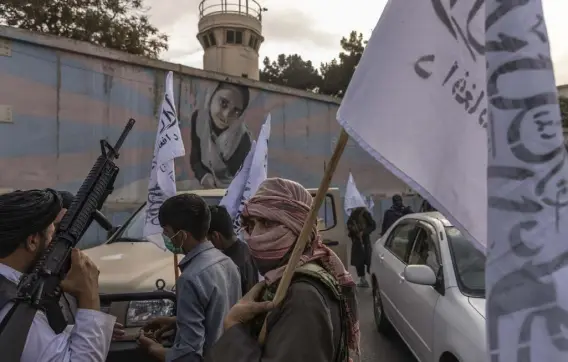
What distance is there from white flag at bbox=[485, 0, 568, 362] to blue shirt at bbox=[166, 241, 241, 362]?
1.52 metres

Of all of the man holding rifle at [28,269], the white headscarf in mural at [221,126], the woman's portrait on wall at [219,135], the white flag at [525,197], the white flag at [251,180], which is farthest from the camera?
the white headscarf in mural at [221,126]

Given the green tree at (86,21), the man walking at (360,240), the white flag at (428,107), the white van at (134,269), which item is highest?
the green tree at (86,21)

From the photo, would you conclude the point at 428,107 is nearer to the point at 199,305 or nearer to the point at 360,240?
the point at 199,305

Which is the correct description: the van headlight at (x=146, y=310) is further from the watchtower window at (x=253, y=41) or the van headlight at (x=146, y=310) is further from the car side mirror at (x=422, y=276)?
the watchtower window at (x=253, y=41)

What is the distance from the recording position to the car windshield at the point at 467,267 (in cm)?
358

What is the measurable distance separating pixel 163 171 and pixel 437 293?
2.46 meters

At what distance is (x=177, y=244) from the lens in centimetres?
272

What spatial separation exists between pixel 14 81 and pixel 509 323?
32.7 feet

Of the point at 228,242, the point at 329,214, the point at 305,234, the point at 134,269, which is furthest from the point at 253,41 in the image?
the point at 305,234

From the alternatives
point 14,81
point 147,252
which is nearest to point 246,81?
point 14,81

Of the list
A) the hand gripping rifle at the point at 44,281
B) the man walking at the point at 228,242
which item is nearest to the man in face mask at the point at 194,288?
the hand gripping rifle at the point at 44,281

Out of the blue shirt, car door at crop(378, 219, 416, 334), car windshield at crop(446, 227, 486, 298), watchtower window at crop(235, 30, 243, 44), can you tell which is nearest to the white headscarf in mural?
car door at crop(378, 219, 416, 334)

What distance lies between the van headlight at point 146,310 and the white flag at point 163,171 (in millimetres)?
710

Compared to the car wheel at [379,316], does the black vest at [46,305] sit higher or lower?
higher
